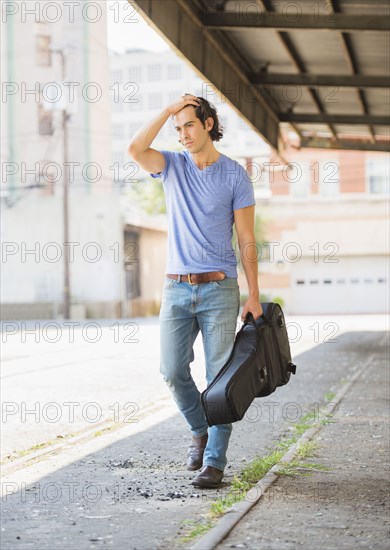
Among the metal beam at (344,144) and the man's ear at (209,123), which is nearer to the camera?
the man's ear at (209,123)

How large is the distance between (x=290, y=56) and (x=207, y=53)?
2.22 metres

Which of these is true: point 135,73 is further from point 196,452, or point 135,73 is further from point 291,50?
point 196,452

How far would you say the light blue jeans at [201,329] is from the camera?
5785mm

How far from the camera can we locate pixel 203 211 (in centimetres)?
584

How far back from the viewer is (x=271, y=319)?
586 centimetres

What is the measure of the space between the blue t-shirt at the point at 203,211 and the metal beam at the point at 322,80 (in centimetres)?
1207

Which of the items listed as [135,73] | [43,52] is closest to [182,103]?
[43,52]

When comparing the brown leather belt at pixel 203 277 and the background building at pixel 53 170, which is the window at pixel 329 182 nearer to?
the background building at pixel 53 170

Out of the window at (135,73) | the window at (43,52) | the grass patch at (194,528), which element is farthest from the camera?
the window at (135,73)

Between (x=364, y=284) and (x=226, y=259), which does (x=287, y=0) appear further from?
(x=364, y=284)

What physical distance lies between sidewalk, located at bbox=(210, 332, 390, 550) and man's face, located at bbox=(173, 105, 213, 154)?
6.48 feet

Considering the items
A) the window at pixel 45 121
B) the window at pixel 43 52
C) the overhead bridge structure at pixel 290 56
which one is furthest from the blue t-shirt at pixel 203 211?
the window at pixel 43 52

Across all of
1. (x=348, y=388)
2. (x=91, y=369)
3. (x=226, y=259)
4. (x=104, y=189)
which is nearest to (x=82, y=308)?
(x=104, y=189)

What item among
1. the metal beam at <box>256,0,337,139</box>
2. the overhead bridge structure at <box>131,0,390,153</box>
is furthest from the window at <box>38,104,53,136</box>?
the metal beam at <box>256,0,337,139</box>
